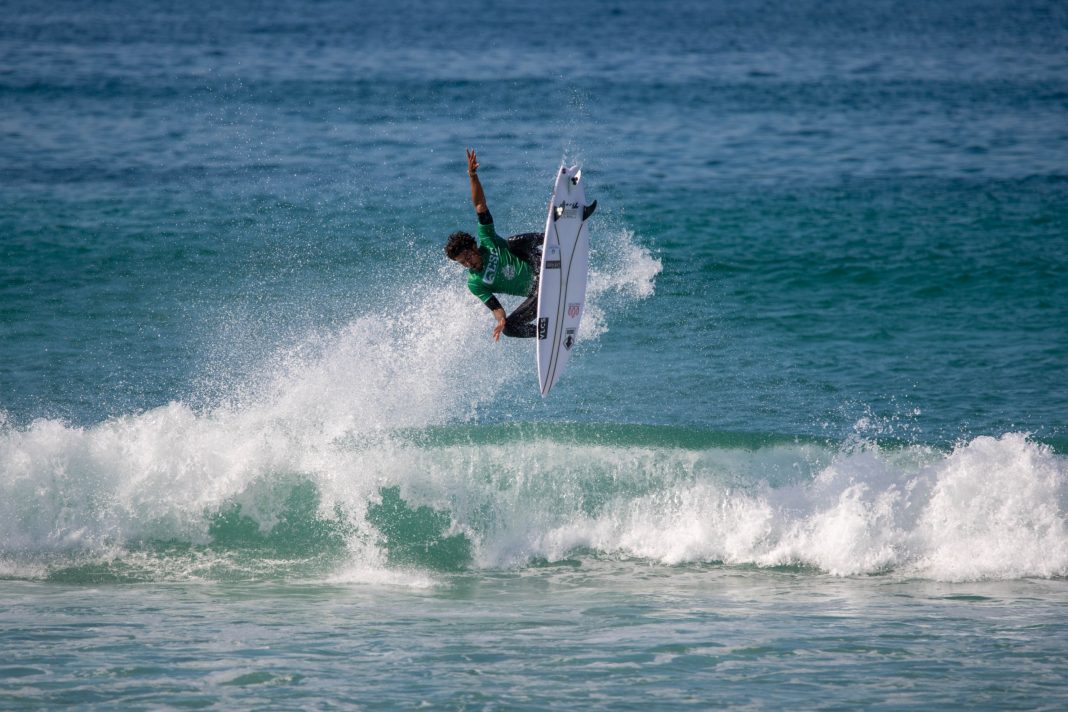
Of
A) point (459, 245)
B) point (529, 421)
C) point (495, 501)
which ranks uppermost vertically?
point (459, 245)

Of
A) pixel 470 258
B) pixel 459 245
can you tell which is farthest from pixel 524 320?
pixel 459 245

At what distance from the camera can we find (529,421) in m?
14.1

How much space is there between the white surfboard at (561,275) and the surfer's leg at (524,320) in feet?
0.46

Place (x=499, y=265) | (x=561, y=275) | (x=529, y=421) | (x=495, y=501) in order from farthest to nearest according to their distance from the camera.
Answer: (x=529, y=421)
(x=495, y=501)
(x=561, y=275)
(x=499, y=265)

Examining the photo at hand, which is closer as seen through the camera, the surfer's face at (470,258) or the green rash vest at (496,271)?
the surfer's face at (470,258)

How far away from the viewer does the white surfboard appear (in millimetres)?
11234

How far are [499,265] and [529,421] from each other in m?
3.46

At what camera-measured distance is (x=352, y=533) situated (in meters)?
11.8

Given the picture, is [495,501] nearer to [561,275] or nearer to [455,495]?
[455,495]

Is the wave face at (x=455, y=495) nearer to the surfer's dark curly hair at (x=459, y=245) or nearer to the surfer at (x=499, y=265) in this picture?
the surfer at (x=499, y=265)

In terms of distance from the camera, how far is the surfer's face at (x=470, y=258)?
421 inches

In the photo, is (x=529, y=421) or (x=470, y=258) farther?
(x=529, y=421)

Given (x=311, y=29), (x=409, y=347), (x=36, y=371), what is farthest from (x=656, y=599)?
(x=311, y=29)

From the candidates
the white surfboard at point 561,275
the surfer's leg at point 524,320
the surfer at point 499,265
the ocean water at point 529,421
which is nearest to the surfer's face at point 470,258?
the surfer at point 499,265
